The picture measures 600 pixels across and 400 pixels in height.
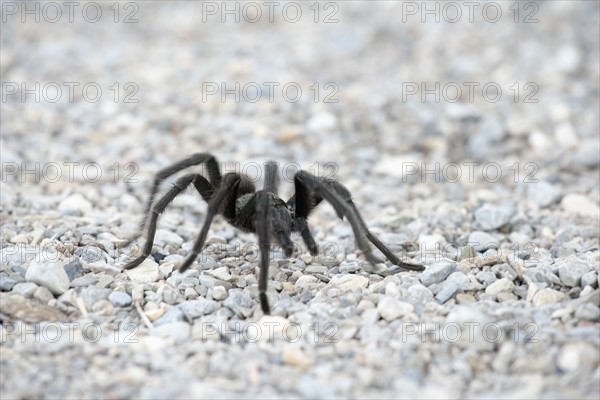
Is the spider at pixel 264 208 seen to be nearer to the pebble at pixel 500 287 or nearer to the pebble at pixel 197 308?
the pebble at pixel 197 308

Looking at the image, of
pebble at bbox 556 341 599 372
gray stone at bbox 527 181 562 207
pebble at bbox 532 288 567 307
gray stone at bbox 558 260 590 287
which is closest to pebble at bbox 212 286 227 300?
pebble at bbox 532 288 567 307

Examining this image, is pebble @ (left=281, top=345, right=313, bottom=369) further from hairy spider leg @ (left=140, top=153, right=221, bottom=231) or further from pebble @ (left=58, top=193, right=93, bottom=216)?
pebble @ (left=58, top=193, right=93, bottom=216)

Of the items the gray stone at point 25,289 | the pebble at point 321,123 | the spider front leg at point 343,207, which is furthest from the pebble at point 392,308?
the pebble at point 321,123

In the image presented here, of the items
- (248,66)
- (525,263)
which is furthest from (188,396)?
(248,66)

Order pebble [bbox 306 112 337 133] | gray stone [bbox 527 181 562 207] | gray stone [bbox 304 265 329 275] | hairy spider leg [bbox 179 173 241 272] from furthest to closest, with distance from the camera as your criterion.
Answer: pebble [bbox 306 112 337 133] → gray stone [bbox 527 181 562 207] → gray stone [bbox 304 265 329 275] → hairy spider leg [bbox 179 173 241 272]

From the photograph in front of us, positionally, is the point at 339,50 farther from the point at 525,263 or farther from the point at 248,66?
the point at 525,263

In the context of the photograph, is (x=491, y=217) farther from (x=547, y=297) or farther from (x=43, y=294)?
(x=43, y=294)

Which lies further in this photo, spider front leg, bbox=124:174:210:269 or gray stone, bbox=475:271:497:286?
spider front leg, bbox=124:174:210:269
